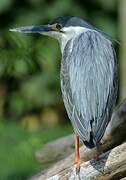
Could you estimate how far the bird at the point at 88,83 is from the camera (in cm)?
468

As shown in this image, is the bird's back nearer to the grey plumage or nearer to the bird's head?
the grey plumage

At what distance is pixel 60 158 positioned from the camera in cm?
602

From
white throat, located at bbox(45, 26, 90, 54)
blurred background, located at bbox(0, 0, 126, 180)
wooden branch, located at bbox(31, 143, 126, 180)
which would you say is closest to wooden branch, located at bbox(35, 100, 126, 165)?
wooden branch, located at bbox(31, 143, 126, 180)

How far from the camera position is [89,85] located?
475cm

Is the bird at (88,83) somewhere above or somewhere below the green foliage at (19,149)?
above

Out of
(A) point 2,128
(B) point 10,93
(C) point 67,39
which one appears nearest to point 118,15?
(B) point 10,93

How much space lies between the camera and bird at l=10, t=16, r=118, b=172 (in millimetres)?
4680

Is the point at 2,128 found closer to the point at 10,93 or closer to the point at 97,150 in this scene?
the point at 10,93

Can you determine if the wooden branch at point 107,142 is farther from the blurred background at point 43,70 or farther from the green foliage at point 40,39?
the green foliage at point 40,39

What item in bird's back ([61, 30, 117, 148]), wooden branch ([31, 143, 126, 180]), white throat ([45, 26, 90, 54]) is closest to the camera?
bird's back ([61, 30, 117, 148])

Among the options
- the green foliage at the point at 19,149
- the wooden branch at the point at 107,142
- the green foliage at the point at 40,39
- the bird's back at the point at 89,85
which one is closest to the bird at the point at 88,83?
the bird's back at the point at 89,85

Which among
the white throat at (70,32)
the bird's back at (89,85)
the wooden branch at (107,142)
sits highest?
the white throat at (70,32)

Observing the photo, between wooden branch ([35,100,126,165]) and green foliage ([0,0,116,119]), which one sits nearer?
wooden branch ([35,100,126,165])

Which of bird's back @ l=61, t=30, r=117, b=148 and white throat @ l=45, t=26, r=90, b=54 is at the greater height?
white throat @ l=45, t=26, r=90, b=54
